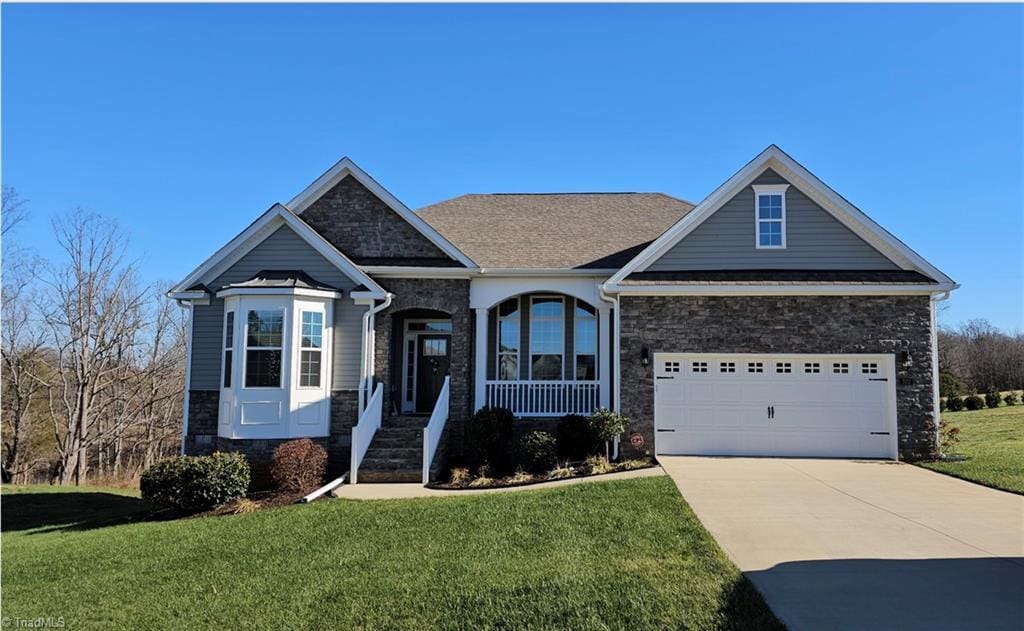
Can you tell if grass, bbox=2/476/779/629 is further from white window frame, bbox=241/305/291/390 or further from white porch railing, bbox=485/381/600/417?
white porch railing, bbox=485/381/600/417

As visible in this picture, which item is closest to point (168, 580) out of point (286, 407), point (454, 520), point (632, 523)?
point (454, 520)

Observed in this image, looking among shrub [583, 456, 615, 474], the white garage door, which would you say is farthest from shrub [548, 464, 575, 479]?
the white garage door

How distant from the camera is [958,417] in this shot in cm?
2861

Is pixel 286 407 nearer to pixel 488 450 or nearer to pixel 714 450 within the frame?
pixel 488 450

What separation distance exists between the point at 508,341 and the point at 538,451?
3619 millimetres

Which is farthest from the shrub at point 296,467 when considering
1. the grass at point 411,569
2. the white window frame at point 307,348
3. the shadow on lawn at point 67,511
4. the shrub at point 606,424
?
the shrub at point 606,424

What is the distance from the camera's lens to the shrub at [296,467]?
12.3m

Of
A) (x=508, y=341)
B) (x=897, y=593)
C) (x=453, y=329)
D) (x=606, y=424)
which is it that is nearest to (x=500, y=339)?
(x=508, y=341)

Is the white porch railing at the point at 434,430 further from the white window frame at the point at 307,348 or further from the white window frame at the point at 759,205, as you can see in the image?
the white window frame at the point at 759,205

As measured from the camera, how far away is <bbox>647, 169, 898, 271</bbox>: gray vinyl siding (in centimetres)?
1438

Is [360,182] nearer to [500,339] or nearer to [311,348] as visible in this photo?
[311,348]

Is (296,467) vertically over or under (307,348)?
under

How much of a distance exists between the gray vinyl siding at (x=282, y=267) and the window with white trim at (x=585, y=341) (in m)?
5.14

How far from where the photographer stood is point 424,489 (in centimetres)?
1213
